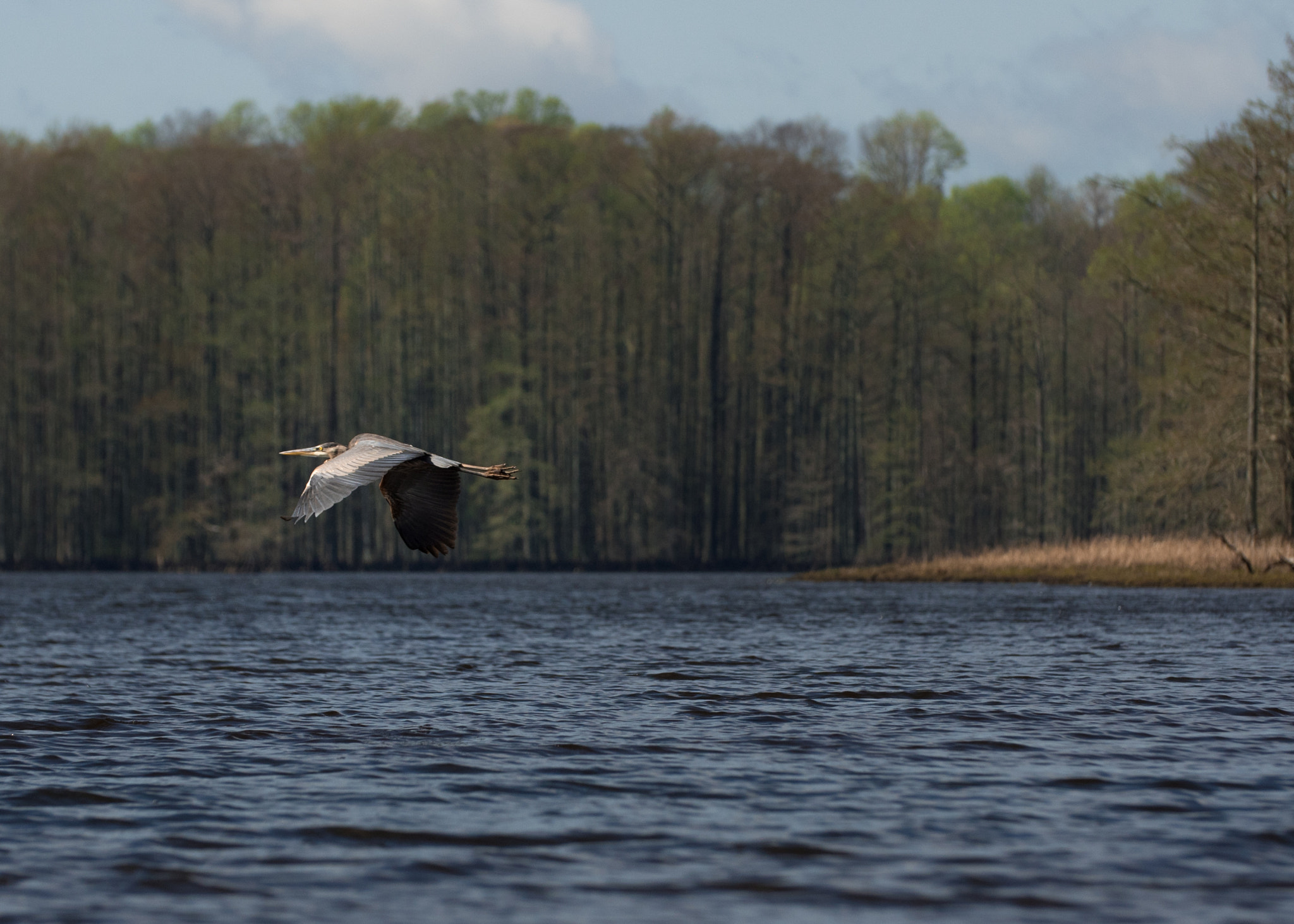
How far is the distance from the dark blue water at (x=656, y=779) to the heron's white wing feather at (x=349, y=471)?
197 cm

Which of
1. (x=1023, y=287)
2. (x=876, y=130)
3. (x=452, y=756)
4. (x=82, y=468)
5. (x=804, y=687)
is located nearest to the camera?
(x=452, y=756)

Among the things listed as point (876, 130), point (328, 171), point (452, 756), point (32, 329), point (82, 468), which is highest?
point (876, 130)

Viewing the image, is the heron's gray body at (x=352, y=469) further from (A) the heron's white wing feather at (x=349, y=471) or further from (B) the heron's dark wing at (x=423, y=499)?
(B) the heron's dark wing at (x=423, y=499)

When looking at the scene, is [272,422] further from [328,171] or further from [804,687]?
[804,687]

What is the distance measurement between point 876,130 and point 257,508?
3457cm

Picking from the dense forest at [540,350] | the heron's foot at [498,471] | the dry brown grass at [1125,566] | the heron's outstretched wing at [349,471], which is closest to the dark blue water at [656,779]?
the heron's outstretched wing at [349,471]

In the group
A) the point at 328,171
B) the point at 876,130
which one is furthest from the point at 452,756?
the point at 876,130

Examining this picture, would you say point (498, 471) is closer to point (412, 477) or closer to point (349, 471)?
point (412, 477)

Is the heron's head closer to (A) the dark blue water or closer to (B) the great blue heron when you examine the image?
(B) the great blue heron

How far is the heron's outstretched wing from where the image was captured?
10.7m

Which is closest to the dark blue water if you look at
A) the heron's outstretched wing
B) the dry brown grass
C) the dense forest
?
the heron's outstretched wing

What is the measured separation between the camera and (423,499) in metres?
13.5

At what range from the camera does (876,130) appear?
72.2 m

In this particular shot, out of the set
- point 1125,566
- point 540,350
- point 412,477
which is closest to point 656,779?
point 412,477
